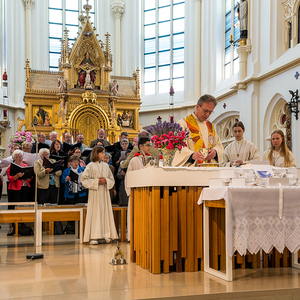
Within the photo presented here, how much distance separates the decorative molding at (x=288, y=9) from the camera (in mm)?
11531

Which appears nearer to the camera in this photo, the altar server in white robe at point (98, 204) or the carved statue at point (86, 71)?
the altar server in white robe at point (98, 204)

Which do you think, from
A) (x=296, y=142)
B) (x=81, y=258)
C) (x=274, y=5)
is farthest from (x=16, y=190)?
(x=274, y=5)

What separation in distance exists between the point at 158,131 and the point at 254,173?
117 cm

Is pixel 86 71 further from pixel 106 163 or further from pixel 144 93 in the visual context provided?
pixel 106 163

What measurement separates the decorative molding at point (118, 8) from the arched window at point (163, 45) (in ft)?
3.75

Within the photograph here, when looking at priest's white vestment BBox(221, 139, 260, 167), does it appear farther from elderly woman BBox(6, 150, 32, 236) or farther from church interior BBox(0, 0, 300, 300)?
elderly woman BBox(6, 150, 32, 236)

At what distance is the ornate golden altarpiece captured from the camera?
1436 cm

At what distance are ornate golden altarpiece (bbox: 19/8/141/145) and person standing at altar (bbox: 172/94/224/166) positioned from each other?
9411mm

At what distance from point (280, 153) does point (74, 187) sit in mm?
3857

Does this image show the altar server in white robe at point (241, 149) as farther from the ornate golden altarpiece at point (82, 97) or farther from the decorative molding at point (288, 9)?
the ornate golden altarpiece at point (82, 97)

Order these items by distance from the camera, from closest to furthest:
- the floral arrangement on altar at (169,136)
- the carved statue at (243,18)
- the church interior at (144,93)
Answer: the church interior at (144,93), the floral arrangement on altar at (169,136), the carved statue at (243,18)

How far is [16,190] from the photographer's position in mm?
7977

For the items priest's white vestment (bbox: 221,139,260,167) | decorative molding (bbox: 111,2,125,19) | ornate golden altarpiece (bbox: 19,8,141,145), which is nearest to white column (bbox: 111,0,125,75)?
decorative molding (bbox: 111,2,125,19)

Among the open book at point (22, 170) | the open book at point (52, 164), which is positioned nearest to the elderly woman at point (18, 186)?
the open book at point (22, 170)
